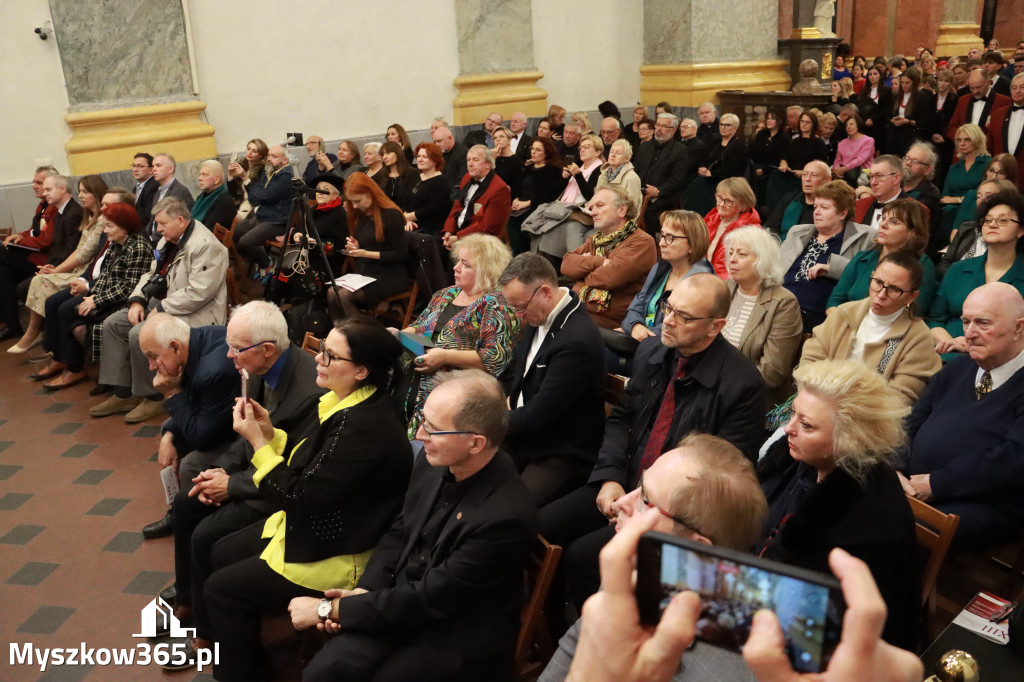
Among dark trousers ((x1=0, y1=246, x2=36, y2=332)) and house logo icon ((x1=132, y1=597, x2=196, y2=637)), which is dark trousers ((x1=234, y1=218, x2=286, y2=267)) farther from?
house logo icon ((x1=132, y1=597, x2=196, y2=637))

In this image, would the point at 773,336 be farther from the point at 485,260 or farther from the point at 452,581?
the point at 452,581

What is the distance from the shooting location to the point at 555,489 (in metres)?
3.29

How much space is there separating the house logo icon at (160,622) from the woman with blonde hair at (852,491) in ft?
7.53

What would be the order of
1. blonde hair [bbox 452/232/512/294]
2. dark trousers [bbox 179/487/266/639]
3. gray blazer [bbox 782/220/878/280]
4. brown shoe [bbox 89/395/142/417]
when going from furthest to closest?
brown shoe [bbox 89/395/142/417], gray blazer [bbox 782/220/878/280], blonde hair [bbox 452/232/512/294], dark trousers [bbox 179/487/266/639]

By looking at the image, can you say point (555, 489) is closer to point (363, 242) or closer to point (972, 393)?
point (972, 393)

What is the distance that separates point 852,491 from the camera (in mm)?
2275

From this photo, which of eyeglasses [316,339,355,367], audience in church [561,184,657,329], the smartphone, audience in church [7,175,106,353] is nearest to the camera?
the smartphone

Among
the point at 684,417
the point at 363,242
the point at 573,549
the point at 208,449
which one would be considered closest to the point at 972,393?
the point at 684,417

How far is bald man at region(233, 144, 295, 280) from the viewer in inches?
283

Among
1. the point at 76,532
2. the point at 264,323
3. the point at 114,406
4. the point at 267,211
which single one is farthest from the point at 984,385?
the point at 267,211

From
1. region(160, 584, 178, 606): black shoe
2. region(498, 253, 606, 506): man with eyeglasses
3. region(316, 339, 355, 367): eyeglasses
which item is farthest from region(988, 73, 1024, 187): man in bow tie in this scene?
region(160, 584, 178, 606): black shoe

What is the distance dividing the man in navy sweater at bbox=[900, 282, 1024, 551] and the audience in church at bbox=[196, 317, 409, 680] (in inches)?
73.8

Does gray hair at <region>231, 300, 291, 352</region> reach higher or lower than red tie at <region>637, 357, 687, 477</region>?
higher

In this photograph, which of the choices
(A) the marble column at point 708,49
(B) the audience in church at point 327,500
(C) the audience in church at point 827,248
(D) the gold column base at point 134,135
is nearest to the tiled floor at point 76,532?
(B) the audience in church at point 327,500
